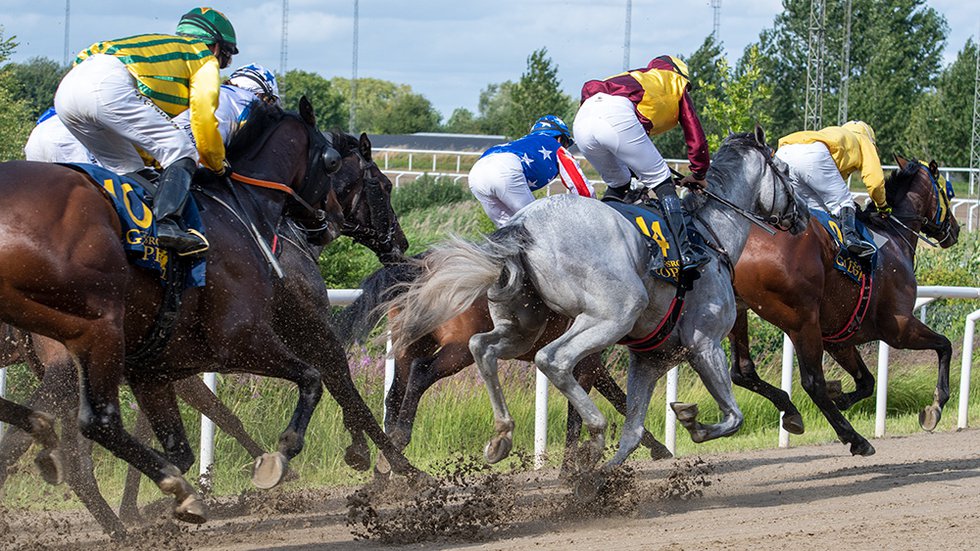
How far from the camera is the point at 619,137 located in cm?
603

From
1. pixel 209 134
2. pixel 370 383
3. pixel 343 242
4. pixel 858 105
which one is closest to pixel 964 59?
pixel 858 105

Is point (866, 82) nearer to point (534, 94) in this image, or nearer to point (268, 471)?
point (534, 94)

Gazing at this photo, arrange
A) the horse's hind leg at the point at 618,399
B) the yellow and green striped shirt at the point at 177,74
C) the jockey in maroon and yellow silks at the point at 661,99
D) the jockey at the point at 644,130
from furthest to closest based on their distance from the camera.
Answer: the horse's hind leg at the point at 618,399
the jockey in maroon and yellow silks at the point at 661,99
the jockey at the point at 644,130
the yellow and green striped shirt at the point at 177,74

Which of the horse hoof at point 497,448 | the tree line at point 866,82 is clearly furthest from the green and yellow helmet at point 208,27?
the tree line at point 866,82

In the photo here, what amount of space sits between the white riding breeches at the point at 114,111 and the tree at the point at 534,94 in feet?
96.1

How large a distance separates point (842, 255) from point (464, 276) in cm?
306

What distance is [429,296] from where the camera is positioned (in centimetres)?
538

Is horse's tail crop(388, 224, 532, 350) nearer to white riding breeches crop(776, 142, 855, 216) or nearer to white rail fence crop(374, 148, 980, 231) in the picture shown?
white riding breeches crop(776, 142, 855, 216)

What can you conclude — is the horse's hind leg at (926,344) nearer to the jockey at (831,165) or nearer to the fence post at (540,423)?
the jockey at (831,165)

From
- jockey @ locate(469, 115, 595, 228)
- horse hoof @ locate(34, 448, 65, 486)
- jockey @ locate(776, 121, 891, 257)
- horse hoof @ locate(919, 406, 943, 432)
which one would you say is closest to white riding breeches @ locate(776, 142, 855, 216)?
jockey @ locate(776, 121, 891, 257)

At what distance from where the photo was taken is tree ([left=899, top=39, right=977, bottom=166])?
31.2m

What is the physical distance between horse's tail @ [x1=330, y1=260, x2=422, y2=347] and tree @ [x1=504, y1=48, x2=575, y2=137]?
27.9 m

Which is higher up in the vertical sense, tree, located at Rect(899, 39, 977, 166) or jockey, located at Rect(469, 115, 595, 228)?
tree, located at Rect(899, 39, 977, 166)

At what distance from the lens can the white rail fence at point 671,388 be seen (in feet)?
20.6
